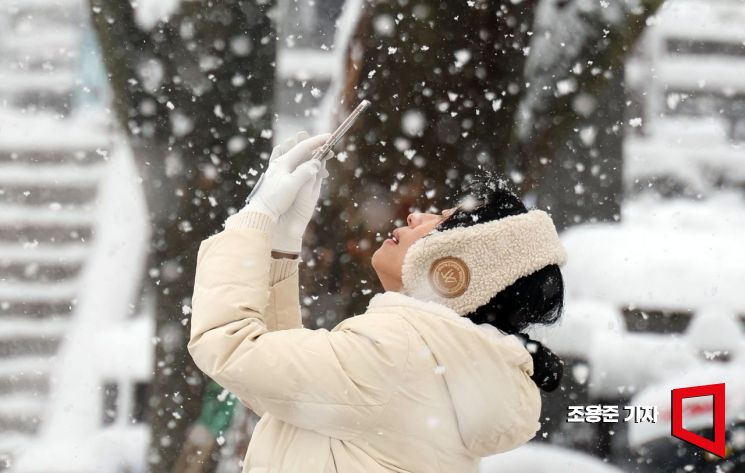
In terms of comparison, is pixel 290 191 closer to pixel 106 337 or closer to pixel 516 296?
pixel 516 296

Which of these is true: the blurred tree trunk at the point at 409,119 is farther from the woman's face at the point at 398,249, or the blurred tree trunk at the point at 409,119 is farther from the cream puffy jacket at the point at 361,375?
the cream puffy jacket at the point at 361,375

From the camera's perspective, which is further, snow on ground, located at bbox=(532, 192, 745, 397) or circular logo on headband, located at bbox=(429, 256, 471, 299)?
snow on ground, located at bbox=(532, 192, 745, 397)

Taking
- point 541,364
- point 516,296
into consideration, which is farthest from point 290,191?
point 541,364

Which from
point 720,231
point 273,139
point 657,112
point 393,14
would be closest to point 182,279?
point 273,139

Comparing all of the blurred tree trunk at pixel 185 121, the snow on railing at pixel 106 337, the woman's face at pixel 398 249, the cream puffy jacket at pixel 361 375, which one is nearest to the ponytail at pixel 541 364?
the cream puffy jacket at pixel 361 375

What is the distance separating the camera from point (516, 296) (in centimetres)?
119

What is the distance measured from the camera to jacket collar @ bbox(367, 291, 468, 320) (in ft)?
3.70

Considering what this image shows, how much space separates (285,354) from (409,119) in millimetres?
1262

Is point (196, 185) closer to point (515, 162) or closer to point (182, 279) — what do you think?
point (182, 279)

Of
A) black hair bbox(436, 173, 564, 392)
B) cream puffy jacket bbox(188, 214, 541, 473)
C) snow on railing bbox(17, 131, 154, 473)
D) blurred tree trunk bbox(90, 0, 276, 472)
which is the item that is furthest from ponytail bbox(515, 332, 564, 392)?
snow on railing bbox(17, 131, 154, 473)

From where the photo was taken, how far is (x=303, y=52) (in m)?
2.16

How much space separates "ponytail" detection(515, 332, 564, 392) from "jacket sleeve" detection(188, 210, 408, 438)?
317 mm

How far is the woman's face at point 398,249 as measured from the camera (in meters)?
1.29

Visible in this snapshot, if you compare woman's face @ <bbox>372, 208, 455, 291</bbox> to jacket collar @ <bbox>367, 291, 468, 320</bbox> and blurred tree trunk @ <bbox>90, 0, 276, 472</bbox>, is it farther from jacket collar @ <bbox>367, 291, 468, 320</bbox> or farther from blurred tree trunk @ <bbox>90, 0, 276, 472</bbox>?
blurred tree trunk @ <bbox>90, 0, 276, 472</bbox>
